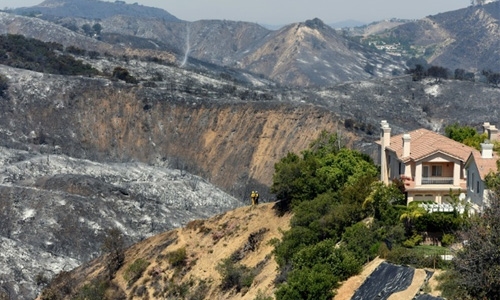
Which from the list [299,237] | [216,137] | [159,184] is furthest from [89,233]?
[216,137]

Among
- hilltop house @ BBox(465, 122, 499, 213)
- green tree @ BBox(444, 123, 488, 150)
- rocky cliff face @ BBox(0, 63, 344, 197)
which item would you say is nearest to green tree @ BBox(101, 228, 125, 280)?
green tree @ BBox(444, 123, 488, 150)

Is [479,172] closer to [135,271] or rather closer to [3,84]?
[135,271]

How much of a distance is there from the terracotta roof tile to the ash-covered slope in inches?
1140

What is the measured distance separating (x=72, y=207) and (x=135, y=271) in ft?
82.5

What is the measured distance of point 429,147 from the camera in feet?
125

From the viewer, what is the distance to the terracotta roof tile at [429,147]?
37406 mm

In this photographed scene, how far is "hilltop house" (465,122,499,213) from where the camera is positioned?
109 ft

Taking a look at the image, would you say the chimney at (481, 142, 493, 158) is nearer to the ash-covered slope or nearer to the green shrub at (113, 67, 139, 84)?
the ash-covered slope

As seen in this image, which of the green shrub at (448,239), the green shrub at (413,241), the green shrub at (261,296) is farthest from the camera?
the green shrub at (261,296)

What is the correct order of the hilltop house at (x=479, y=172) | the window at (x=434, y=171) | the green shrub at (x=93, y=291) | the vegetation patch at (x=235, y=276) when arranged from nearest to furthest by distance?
the hilltop house at (x=479, y=172) < the window at (x=434, y=171) < the vegetation patch at (x=235, y=276) < the green shrub at (x=93, y=291)

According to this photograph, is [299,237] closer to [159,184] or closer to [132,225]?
[132,225]

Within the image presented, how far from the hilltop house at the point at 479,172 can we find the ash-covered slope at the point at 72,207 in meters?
32.8

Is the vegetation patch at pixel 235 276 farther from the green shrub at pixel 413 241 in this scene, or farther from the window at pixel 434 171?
the green shrub at pixel 413 241

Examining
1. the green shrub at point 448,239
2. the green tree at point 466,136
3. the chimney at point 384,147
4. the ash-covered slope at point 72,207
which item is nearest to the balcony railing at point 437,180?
the chimney at point 384,147
